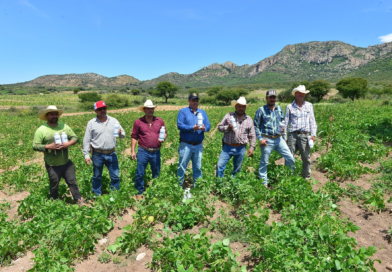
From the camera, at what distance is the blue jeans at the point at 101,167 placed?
16.5 ft

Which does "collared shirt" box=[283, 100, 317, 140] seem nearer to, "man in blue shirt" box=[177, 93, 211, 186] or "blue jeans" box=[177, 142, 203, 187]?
"man in blue shirt" box=[177, 93, 211, 186]

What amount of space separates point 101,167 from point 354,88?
164 ft

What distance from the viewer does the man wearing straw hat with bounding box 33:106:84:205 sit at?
4.53 m

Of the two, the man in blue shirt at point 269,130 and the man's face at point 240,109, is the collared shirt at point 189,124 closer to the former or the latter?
the man's face at point 240,109

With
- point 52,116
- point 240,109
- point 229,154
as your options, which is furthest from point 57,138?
point 240,109

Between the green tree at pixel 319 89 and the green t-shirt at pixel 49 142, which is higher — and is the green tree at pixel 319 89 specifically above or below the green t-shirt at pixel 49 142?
above

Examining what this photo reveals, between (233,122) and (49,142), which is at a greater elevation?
(233,122)

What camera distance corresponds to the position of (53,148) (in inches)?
178

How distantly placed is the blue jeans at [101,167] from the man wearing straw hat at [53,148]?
443 millimetres

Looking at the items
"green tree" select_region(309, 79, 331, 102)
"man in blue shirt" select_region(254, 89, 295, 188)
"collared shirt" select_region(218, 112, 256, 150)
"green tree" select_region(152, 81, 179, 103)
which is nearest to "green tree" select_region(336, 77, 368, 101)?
"green tree" select_region(309, 79, 331, 102)

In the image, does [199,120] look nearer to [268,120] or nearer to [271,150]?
[268,120]

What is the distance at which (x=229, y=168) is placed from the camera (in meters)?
6.45

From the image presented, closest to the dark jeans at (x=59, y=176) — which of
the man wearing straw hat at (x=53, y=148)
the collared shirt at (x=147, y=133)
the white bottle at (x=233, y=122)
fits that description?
the man wearing straw hat at (x=53, y=148)

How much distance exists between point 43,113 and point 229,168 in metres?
4.77
